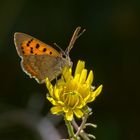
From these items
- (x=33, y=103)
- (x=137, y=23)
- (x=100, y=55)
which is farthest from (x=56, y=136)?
(x=137, y=23)

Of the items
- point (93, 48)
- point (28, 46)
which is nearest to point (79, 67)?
point (28, 46)

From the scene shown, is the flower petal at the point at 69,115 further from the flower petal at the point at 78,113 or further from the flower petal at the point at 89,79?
the flower petal at the point at 89,79

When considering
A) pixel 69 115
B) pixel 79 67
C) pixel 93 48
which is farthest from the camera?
pixel 93 48

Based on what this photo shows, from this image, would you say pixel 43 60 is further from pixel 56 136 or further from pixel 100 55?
pixel 100 55

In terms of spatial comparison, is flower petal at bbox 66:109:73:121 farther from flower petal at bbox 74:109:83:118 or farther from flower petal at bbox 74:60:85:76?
flower petal at bbox 74:60:85:76

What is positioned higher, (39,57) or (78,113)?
(39,57)

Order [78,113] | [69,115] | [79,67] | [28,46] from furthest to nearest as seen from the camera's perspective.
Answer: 1. [79,67]
2. [28,46]
3. [78,113]
4. [69,115]

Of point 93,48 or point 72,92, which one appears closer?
point 72,92

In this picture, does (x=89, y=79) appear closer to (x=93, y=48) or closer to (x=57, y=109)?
(x=57, y=109)
